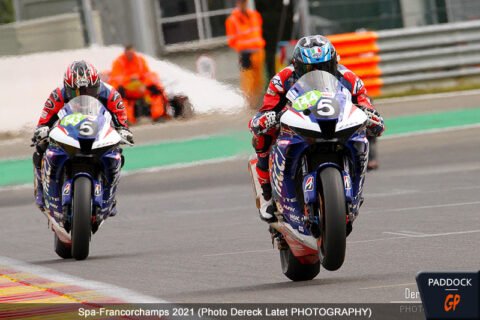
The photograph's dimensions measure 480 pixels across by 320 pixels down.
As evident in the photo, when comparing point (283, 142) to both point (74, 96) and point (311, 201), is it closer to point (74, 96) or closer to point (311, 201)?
point (311, 201)

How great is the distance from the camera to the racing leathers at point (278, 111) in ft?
30.9

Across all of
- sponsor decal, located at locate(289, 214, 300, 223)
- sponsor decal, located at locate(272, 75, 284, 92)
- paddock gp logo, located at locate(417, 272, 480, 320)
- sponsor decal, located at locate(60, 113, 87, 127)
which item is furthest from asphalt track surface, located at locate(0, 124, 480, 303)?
paddock gp logo, located at locate(417, 272, 480, 320)

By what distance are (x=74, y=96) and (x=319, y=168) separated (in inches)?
160

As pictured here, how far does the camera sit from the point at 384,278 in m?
9.15

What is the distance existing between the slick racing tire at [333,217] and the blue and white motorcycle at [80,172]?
3478 mm

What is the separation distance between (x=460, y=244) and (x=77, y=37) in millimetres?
19571

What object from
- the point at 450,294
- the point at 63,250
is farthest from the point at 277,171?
the point at 450,294

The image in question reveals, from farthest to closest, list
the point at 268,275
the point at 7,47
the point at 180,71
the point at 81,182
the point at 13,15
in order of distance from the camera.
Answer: the point at 13,15, the point at 7,47, the point at 180,71, the point at 81,182, the point at 268,275

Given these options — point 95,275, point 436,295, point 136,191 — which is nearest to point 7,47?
point 136,191

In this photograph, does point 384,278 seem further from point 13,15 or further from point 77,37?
point 13,15

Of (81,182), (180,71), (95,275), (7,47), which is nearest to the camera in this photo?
(95,275)

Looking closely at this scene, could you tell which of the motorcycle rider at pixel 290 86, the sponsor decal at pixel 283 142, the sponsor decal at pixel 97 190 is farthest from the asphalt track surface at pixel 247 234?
the sponsor decal at pixel 283 142

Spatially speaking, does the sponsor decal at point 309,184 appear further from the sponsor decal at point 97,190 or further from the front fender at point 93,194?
the sponsor decal at point 97,190

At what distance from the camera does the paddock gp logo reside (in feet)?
16.9
